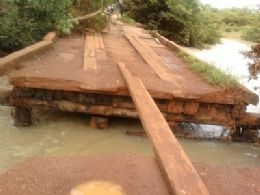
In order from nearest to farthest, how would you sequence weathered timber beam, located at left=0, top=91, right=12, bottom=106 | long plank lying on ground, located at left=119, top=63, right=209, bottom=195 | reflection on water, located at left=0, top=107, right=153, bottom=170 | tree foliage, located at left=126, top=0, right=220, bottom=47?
long plank lying on ground, located at left=119, top=63, right=209, bottom=195 → reflection on water, located at left=0, top=107, right=153, bottom=170 → weathered timber beam, located at left=0, top=91, right=12, bottom=106 → tree foliage, located at left=126, top=0, right=220, bottom=47

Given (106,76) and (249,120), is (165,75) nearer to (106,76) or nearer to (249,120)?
(106,76)

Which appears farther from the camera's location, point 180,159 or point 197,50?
point 197,50

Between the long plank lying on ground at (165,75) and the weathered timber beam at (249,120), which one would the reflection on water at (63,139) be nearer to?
the long plank lying on ground at (165,75)

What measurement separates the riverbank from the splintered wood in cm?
360

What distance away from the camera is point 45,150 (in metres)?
5.13

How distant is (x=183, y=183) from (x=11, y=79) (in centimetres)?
370

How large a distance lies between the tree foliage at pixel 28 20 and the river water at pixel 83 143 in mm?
2751

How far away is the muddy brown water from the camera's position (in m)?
5.16

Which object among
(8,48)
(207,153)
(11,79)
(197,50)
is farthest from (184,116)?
(197,50)

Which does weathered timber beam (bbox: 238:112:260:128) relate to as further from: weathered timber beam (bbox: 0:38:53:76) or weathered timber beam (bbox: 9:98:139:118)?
weathered timber beam (bbox: 0:38:53:76)

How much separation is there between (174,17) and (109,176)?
1612 cm

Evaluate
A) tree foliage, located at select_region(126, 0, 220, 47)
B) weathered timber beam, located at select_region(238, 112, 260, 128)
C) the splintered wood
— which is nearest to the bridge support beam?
the splintered wood

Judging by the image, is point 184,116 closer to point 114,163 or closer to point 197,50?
point 114,163

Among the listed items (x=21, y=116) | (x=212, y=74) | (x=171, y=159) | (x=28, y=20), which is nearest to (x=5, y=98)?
(x=21, y=116)
